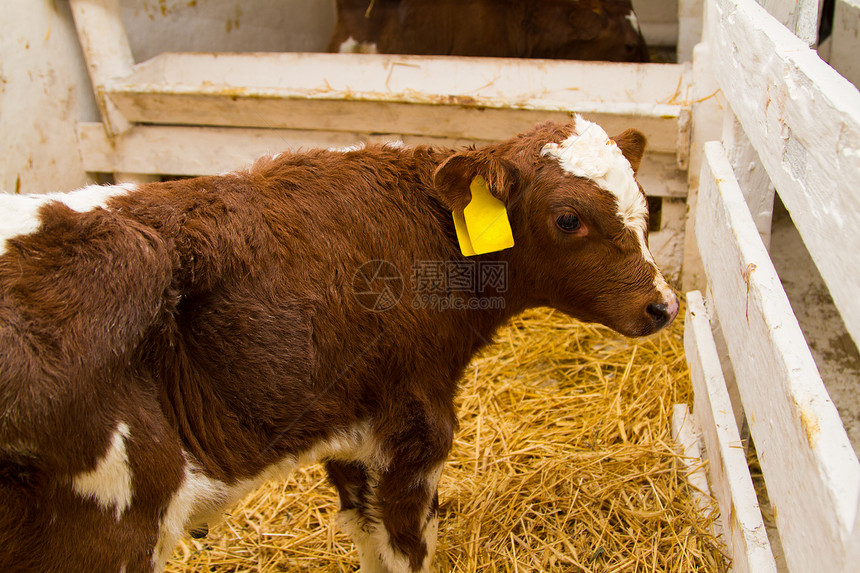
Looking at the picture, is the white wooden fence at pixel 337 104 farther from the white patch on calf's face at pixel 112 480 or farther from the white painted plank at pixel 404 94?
the white patch on calf's face at pixel 112 480

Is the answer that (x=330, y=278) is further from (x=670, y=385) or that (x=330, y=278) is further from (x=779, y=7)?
(x=670, y=385)

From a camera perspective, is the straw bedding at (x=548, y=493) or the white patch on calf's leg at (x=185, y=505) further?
the straw bedding at (x=548, y=493)

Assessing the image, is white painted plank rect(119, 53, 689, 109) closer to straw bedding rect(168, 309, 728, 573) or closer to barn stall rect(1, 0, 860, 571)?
barn stall rect(1, 0, 860, 571)

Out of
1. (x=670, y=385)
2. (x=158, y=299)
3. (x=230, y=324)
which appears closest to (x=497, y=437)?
(x=670, y=385)

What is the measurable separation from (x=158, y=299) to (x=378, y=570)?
1.52 meters

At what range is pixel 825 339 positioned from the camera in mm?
3416

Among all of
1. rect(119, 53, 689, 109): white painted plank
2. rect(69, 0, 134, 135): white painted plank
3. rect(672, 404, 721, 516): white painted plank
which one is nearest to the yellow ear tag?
rect(672, 404, 721, 516): white painted plank

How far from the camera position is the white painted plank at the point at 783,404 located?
4.34ft

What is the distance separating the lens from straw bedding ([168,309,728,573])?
9.90 ft

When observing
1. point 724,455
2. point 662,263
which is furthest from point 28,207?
point 662,263

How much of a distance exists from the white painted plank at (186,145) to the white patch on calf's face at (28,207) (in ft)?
8.56

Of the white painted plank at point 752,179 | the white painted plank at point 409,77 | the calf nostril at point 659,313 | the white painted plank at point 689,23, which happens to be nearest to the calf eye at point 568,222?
the calf nostril at point 659,313

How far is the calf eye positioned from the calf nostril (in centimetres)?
39

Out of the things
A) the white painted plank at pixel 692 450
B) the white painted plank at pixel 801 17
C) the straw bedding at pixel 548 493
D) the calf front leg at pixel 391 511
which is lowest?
the straw bedding at pixel 548 493
